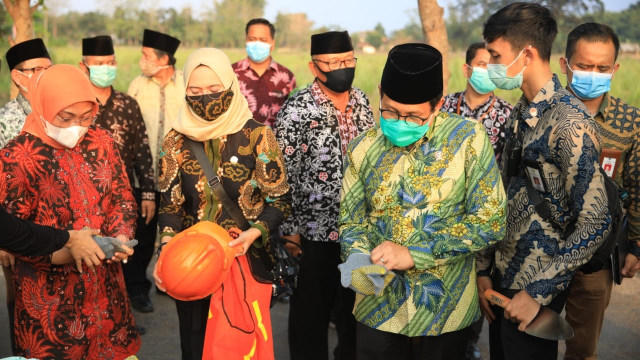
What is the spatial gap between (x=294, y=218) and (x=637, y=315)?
350 cm

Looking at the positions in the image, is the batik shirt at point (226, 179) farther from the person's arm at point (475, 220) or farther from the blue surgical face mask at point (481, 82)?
the blue surgical face mask at point (481, 82)

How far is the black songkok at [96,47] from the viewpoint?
17.7 ft

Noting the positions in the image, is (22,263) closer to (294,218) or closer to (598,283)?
(294,218)

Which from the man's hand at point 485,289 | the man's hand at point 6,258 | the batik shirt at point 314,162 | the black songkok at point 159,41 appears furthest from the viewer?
the black songkok at point 159,41

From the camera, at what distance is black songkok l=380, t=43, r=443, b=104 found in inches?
104

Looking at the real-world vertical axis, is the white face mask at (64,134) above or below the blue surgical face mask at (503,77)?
below

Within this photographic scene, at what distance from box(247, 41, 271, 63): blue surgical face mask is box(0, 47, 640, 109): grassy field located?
5619 millimetres

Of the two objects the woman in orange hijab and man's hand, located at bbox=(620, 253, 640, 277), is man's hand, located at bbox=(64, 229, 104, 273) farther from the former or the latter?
man's hand, located at bbox=(620, 253, 640, 277)

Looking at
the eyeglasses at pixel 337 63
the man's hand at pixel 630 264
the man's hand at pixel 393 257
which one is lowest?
the man's hand at pixel 630 264

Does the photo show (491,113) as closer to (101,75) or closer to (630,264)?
(630,264)

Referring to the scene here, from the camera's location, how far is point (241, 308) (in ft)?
10.3

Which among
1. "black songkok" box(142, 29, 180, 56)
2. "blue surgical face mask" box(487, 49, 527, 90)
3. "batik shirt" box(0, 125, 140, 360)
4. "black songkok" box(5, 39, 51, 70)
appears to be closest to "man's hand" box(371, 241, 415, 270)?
"blue surgical face mask" box(487, 49, 527, 90)

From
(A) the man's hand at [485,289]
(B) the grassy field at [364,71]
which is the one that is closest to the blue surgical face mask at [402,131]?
(A) the man's hand at [485,289]

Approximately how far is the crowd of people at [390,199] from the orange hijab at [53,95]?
10 millimetres
